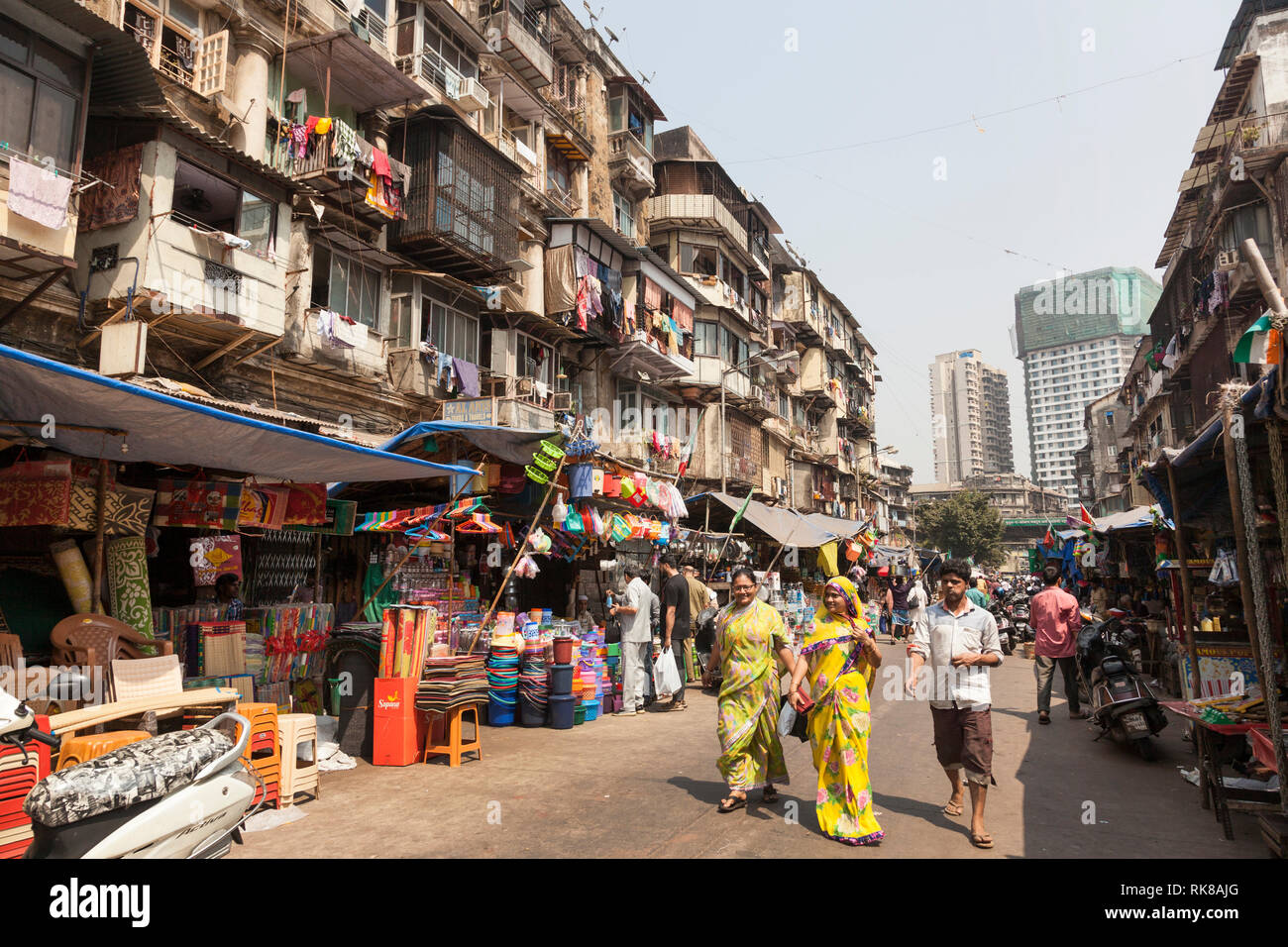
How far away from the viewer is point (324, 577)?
11.3 metres

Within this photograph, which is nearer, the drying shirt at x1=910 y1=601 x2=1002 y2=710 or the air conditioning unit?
the drying shirt at x1=910 y1=601 x2=1002 y2=710

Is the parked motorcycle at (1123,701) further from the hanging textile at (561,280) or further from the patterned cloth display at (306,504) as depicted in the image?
the hanging textile at (561,280)

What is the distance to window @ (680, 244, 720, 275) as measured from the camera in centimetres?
3047

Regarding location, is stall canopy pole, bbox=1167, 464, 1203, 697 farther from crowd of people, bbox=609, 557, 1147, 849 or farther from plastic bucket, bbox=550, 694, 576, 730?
plastic bucket, bbox=550, 694, 576, 730

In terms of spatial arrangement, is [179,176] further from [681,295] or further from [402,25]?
[681,295]

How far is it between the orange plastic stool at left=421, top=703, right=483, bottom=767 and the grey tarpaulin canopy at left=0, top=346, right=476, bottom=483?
236cm

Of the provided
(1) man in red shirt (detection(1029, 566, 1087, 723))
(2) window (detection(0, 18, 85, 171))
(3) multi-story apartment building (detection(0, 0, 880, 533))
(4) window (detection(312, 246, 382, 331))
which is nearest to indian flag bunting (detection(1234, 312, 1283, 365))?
(1) man in red shirt (detection(1029, 566, 1087, 723))

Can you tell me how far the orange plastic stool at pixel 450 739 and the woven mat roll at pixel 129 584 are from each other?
2568 millimetres

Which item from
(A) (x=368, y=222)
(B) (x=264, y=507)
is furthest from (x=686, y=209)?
(B) (x=264, y=507)

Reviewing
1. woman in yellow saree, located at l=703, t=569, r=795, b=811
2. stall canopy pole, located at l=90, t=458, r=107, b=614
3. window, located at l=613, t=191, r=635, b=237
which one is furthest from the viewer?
window, located at l=613, t=191, r=635, b=237

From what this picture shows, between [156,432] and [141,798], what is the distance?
129 inches

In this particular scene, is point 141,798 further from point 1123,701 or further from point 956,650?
point 1123,701

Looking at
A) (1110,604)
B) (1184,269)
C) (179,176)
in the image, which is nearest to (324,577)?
(179,176)

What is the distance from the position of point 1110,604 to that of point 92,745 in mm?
21082
